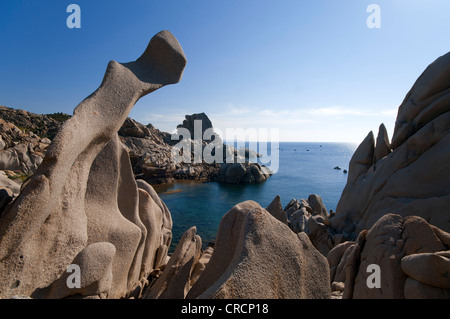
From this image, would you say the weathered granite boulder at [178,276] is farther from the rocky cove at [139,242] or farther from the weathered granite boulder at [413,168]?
the weathered granite boulder at [413,168]

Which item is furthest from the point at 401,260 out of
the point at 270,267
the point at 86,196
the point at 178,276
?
the point at 86,196

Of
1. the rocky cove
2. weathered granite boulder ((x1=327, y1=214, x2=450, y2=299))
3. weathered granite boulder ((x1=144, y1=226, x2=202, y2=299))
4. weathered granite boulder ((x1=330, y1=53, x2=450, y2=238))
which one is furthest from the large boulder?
weathered granite boulder ((x1=330, y1=53, x2=450, y2=238))

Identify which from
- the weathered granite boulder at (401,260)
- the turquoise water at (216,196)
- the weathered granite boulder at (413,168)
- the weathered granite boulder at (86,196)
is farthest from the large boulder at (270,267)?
the turquoise water at (216,196)

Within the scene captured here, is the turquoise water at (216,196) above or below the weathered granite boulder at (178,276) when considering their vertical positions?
below

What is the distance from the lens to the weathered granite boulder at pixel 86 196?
9.95 feet

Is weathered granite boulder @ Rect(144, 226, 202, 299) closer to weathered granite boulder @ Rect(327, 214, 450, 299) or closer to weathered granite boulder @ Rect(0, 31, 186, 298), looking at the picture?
weathered granite boulder @ Rect(0, 31, 186, 298)

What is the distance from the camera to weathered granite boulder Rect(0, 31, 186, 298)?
9.95 ft

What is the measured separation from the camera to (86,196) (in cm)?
418

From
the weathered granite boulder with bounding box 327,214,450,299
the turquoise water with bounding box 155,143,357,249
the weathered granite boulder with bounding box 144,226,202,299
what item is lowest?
the turquoise water with bounding box 155,143,357,249

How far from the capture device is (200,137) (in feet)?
225

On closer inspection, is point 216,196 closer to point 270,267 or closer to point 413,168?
point 413,168

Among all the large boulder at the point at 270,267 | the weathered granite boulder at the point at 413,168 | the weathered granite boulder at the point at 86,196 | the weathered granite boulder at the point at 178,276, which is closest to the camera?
the large boulder at the point at 270,267

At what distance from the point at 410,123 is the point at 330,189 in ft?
87.1
